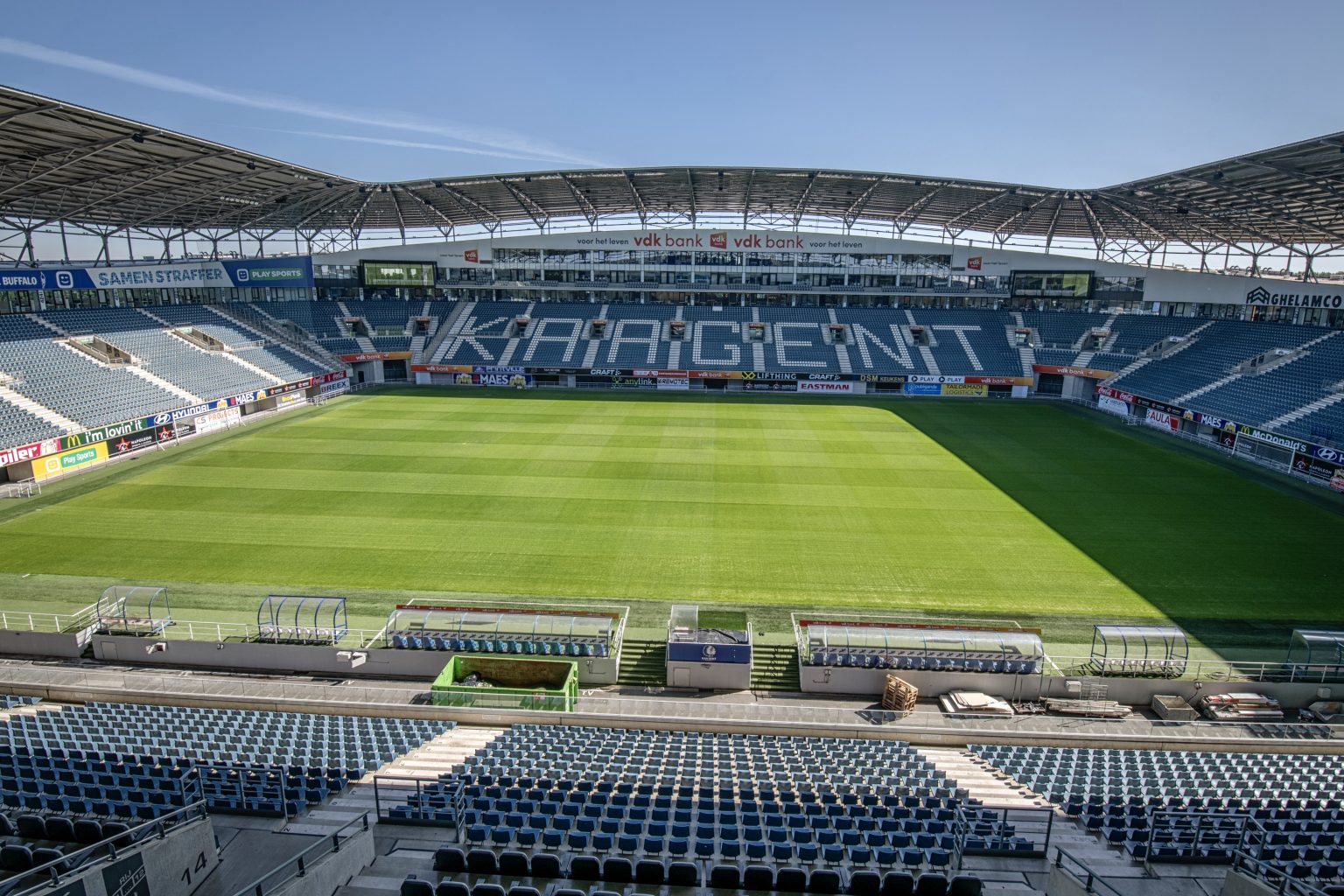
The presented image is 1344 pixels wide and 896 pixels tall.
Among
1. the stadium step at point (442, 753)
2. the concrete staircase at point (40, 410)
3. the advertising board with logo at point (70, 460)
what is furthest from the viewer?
the concrete staircase at point (40, 410)

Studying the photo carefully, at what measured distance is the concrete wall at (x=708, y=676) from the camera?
1686 cm

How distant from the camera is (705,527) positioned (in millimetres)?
25406

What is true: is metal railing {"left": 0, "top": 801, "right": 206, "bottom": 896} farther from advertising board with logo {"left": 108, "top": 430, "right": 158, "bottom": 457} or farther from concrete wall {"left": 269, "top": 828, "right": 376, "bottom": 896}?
advertising board with logo {"left": 108, "top": 430, "right": 158, "bottom": 457}

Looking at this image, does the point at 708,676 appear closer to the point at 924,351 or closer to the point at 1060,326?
the point at 924,351

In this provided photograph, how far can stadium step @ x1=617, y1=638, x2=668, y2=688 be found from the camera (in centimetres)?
1719

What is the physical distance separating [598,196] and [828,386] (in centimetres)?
2267

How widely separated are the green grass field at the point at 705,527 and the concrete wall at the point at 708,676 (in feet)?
7.94

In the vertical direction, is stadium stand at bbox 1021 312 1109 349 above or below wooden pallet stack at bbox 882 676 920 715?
above

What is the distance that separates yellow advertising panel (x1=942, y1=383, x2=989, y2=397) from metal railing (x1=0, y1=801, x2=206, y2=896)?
5304 cm

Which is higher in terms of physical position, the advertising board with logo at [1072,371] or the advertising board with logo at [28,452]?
the advertising board with logo at [1072,371]

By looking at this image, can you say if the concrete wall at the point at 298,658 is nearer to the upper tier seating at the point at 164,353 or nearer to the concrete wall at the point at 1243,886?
the concrete wall at the point at 1243,886

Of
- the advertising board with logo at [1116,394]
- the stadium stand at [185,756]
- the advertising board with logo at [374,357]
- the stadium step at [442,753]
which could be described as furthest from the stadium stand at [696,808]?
the advertising board with logo at [374,357]

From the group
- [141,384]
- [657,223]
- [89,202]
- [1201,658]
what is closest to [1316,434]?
[1201,658]

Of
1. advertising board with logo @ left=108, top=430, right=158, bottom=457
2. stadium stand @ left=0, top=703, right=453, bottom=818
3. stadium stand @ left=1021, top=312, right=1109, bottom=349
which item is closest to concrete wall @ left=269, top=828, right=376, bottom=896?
stadium stand @ left=0, top=703, right=453, bottom=818
